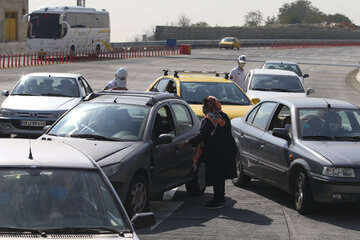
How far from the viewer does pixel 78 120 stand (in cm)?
1141

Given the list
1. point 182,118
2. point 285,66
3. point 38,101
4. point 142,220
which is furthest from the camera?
point 285,66

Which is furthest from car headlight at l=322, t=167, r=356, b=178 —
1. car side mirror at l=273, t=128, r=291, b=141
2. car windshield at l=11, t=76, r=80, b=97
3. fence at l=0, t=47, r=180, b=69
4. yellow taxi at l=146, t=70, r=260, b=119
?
fence at l=0, t=47, r=180, b=69

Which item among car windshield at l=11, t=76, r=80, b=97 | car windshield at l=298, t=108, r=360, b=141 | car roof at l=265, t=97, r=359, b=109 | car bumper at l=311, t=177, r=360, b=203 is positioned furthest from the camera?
car windshield at l=11, t=76, r=80, b=97

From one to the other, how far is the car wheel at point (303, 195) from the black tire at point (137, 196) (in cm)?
212

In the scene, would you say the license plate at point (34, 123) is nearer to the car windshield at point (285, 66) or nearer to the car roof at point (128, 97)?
the car roof at point (128, 97)

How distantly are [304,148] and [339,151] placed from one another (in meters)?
0.50

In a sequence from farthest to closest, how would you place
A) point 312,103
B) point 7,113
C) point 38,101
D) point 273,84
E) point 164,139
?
1. point 273,84
2. point 38,101
3. point 7,113
4. point 312,103
5. point 164,139

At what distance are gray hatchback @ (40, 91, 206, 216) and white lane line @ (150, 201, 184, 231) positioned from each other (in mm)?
295

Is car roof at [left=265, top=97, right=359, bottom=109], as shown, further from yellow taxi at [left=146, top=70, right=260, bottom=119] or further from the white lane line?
yellow taxi at [left=146, top=70, right=260, bottom=119]

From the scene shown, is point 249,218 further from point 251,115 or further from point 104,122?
point 251,115

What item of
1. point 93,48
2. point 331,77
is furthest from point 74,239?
point 93,48

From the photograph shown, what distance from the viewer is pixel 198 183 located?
12.9 m

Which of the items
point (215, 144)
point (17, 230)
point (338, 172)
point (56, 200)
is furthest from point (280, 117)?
point (17, 230)

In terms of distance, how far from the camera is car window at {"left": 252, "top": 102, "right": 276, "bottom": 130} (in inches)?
516
